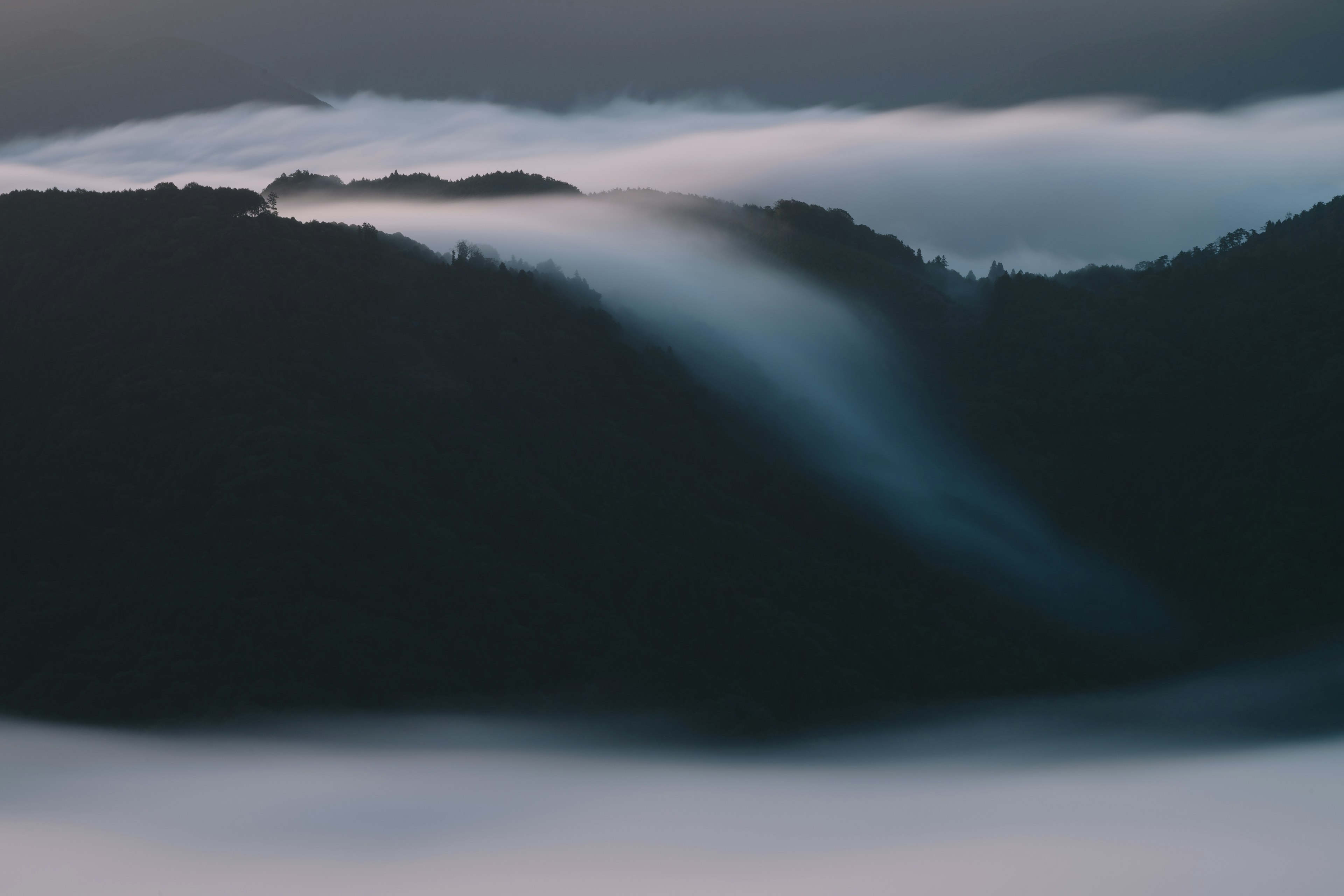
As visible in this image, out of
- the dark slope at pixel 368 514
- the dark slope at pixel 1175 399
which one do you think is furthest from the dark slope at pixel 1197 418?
the dark slope at pixel 368 514

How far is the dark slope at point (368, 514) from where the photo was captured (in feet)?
84.6

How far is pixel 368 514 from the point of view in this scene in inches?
1136

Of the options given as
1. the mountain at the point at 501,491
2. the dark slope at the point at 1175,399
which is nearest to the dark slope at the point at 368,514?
the mountain at the point at 501,491

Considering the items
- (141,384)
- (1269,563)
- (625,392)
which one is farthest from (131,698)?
(1269,563)

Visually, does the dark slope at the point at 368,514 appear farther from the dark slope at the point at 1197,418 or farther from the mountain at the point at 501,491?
the dark slope at the point at 1197,418

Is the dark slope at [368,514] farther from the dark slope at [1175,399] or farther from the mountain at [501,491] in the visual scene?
the dark slope at [1175,399]

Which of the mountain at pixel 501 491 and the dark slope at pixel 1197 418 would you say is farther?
the dark slope at pixel 1197 418

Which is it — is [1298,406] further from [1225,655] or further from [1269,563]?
[1225,655]

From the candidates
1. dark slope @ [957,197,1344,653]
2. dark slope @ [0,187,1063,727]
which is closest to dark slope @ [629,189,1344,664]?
dark slope @ [957,197,1344,653]

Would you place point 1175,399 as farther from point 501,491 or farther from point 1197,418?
point 501,491

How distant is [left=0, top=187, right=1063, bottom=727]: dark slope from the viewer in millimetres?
25797

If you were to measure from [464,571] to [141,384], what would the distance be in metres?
9.78

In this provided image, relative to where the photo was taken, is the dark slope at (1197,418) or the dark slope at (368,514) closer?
the dark slope at (368,514)

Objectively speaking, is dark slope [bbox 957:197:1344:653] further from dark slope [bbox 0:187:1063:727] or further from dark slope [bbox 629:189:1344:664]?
dark slope [bbox 0:187:1063:727]
